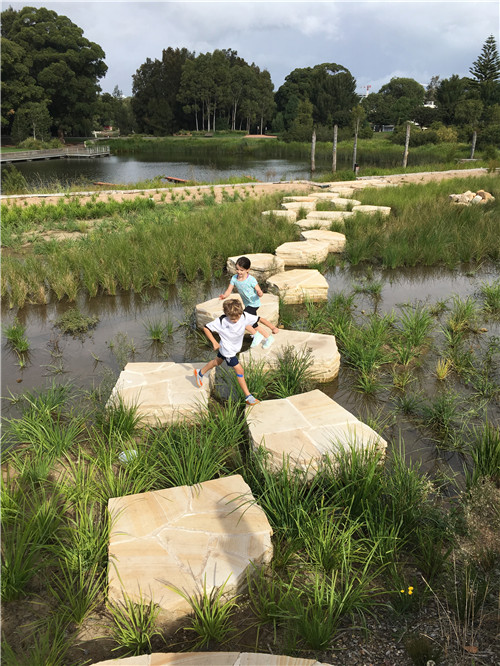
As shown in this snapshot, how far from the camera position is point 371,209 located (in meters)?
11.6

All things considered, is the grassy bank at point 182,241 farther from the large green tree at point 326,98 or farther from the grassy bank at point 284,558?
the large green tree at point 326,98

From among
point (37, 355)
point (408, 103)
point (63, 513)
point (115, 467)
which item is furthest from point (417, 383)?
point (408, 103)

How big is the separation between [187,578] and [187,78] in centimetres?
7765

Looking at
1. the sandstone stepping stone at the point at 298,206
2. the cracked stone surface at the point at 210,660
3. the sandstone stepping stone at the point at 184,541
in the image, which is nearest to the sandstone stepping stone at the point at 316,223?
the sandstone stepping stone at the point at 298,206

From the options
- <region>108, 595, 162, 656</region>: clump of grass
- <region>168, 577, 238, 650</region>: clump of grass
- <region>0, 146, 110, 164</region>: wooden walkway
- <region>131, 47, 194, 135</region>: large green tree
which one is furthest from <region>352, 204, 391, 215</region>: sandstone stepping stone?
<region>131, 47, 194, 135</region>: large green tree

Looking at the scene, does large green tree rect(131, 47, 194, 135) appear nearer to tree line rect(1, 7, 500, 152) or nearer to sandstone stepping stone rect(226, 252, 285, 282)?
tree line rect(1, 7, 500, 152)

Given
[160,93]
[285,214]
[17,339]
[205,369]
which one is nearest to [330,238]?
[285,214]

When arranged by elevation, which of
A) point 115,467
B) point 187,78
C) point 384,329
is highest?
point 187,78

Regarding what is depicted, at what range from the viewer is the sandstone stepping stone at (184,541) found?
2.36 meters

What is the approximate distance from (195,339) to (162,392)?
168 centimetres

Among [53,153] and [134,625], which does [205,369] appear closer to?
[134,625]

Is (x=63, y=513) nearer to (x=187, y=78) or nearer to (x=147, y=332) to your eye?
(x=147, y=332)

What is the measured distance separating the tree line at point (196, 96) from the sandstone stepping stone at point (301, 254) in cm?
2940

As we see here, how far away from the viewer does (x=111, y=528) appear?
269 cm
